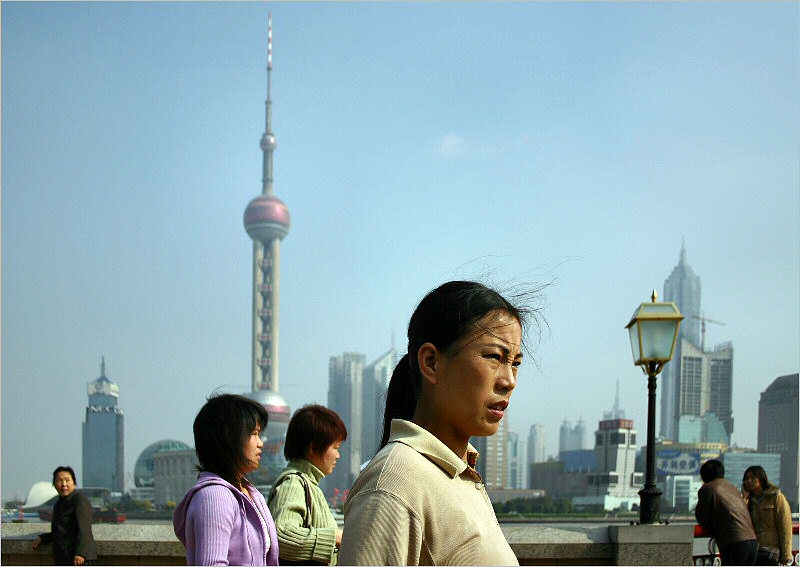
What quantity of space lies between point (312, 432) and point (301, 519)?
30 centimetres

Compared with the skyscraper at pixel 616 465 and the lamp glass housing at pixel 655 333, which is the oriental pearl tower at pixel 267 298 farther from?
the lamp glass housing at pixel 655 333

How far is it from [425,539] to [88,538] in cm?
515

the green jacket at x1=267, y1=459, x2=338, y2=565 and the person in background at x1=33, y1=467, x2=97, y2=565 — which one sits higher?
the green jacket at x1=267, y1=459, x2=338, y2=565

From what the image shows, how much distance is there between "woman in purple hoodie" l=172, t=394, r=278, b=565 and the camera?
2.43 metres

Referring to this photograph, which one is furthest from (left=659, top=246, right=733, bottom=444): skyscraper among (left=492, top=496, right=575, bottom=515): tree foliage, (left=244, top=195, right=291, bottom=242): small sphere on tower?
(left=244, top=195, right=291, bottom=242): small sphere on tower

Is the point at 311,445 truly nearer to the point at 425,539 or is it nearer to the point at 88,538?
the point at 425,539

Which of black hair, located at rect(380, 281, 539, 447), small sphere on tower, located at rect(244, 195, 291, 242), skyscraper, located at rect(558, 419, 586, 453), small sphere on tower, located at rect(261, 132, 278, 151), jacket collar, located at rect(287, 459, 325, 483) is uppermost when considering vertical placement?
small sphere on tower, located at rect(261, 132, 278, 151)

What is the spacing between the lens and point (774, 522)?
22.8 ft

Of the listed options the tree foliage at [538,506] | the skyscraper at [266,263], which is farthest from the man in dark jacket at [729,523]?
the skyscraper at [266,263]

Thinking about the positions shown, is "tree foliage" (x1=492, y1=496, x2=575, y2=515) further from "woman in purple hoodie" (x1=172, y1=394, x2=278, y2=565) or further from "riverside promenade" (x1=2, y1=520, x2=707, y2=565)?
"woman in purple hoodie" (x1=172, y1=394, x2=278, y2=565)

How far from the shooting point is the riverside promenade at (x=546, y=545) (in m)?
6.12

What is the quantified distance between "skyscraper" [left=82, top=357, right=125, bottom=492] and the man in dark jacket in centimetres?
13504

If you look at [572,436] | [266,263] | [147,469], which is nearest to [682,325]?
[572,436]

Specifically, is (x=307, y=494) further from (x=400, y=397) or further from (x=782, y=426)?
(x=782, y=426)
